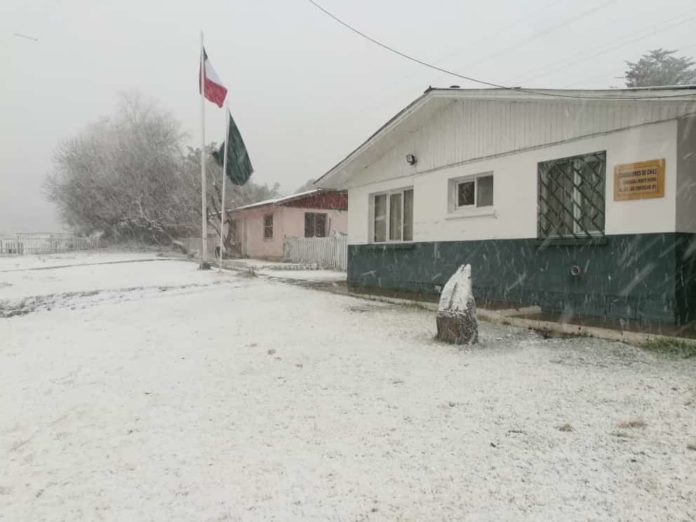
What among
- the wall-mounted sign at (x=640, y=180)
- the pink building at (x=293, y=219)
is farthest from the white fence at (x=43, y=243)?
the wall-mounted sign at (x=640, y=180)

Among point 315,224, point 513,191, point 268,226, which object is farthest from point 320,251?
point 513,191

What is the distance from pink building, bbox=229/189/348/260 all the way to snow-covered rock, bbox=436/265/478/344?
17959mm

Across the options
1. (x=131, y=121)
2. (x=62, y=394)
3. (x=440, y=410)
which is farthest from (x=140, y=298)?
(x=131, y=121)

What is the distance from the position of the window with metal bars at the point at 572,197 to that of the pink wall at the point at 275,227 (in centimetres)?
1784

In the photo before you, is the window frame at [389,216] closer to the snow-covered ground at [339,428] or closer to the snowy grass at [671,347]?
the snow-covered ground at [339,428]

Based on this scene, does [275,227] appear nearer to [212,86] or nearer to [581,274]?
[212,86]

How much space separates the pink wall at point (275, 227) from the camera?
25.2m

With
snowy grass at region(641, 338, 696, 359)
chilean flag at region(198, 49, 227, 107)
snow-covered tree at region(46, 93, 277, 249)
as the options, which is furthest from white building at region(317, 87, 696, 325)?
snow-covered tree at region(46, 93, 277, 249)

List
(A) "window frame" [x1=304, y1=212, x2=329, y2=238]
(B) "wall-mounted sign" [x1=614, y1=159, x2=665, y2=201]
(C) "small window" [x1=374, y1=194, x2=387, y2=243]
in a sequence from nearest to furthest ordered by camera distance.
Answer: (B) "wall-mounted sign" [x1=614, y1=159, x2=665, y2=201] < (C) "small window" [x1=374, y1=194, x2=387, y2=243] < (A) "window frame" [x1=304, y1=212, x2=329, y2=238]

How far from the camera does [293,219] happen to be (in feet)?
83.0

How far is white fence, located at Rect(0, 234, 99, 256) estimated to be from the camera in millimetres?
31422

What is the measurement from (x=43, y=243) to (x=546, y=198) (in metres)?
35.1

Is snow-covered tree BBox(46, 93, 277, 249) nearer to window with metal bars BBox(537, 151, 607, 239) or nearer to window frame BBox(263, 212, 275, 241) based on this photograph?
window frame BBox(263, 212, 275, 241)

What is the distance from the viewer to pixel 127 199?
107ft
